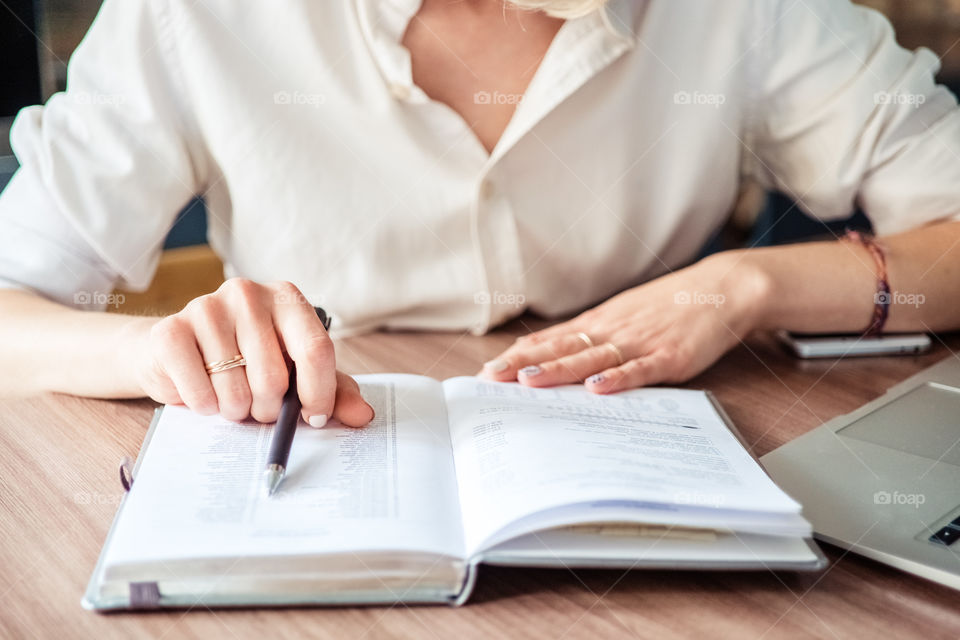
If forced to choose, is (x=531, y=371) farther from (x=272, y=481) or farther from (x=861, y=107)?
(x=861, y=107)

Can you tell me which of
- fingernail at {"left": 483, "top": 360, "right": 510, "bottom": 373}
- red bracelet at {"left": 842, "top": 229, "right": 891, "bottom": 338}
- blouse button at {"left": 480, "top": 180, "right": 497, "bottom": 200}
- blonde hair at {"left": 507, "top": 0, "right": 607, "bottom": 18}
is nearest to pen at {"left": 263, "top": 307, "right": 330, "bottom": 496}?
fingernail at {"left": 483, "top": 360, "right": 510, "bottom": 373}

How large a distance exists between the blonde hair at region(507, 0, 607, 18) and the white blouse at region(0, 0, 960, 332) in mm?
33

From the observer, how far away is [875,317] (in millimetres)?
1124

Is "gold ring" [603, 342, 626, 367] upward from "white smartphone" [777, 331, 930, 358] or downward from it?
upward

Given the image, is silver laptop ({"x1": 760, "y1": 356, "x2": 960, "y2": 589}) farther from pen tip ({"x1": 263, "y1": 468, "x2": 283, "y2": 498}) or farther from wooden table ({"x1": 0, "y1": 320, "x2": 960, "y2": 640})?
pen tip ({"x1": 263, "y1": 468, "x2": 283, "y2": 498})

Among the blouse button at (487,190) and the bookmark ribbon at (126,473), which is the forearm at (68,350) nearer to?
the bookmark ribbon at (126,473)

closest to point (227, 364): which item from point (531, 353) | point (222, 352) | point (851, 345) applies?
point (222, 352)

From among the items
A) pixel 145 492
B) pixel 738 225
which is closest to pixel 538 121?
pixel 145 492

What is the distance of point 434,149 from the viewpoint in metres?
1.17

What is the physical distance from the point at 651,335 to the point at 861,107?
504 mm

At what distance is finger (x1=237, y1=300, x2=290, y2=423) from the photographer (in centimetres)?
76

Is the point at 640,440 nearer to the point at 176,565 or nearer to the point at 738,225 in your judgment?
the point at 176,565

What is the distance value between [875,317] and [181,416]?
0.86 meters

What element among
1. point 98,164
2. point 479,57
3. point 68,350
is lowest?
point 68,350
